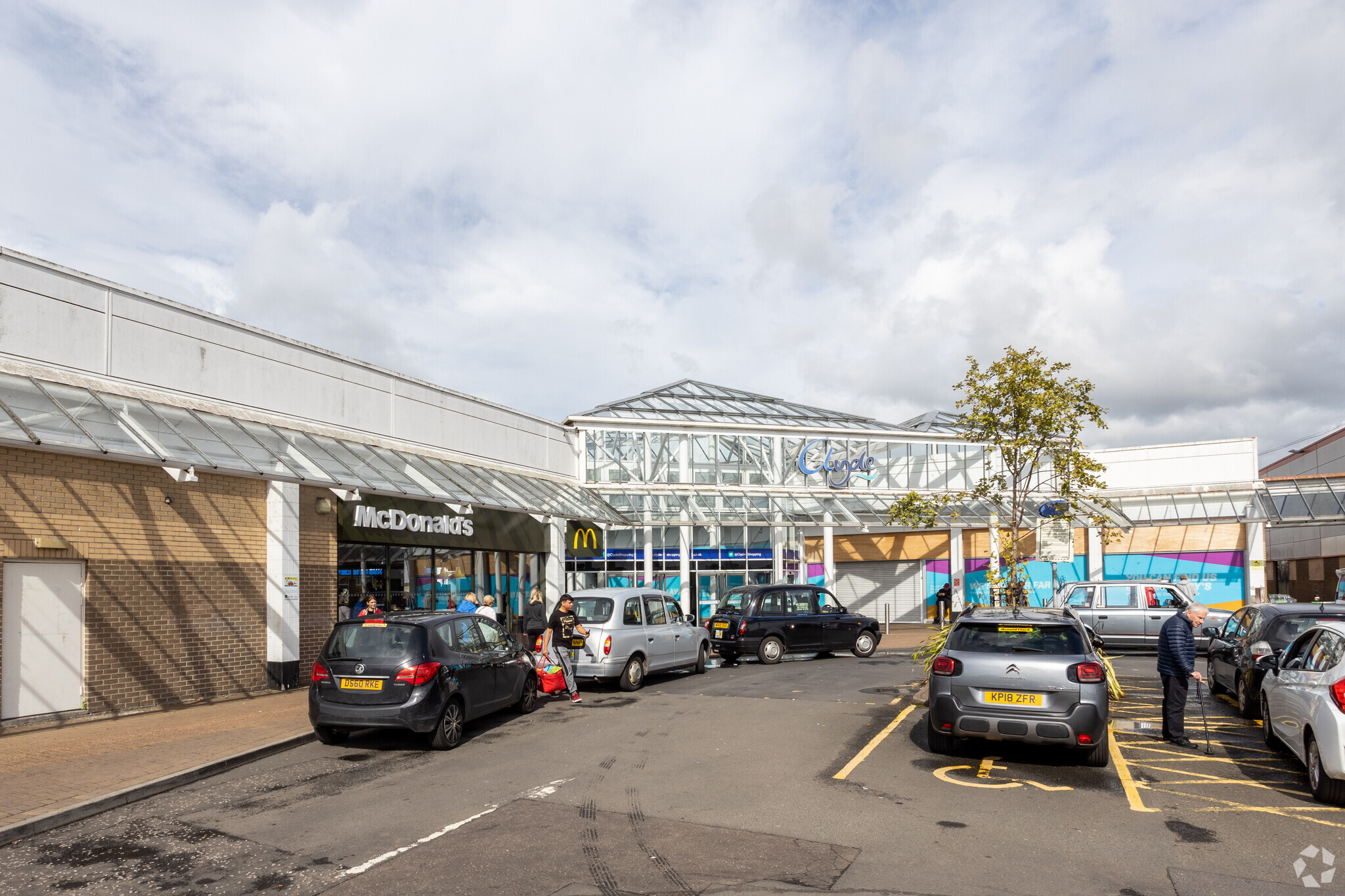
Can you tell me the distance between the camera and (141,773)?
28.7ft

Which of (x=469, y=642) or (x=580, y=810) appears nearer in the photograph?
(x=580, y=810)

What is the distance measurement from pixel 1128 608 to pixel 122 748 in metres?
19.7

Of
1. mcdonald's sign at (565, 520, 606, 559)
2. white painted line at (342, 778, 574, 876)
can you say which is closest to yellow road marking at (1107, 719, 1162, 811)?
white painted line at (342, 778, 574, 876)

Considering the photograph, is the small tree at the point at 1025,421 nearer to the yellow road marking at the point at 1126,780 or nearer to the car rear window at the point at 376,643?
the yellow road marking at the point at 1126,780

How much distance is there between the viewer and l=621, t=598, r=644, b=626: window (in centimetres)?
1555

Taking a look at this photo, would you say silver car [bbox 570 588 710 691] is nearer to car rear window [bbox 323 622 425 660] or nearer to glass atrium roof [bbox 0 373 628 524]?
car rear window [bbox 323 622 425 660]

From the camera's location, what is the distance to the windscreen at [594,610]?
15305 millimetres

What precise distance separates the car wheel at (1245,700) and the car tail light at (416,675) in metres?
9.75

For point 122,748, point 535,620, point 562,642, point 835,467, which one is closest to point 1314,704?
point 562,642

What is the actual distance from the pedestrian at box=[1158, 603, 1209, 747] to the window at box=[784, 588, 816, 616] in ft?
34.2

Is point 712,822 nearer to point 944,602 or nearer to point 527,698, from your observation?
point 527,698

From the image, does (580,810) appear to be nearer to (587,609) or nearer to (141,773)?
(141,773)

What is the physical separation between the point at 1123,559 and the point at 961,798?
26825 millimetres

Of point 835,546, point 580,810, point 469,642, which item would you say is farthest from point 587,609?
point 835,546
